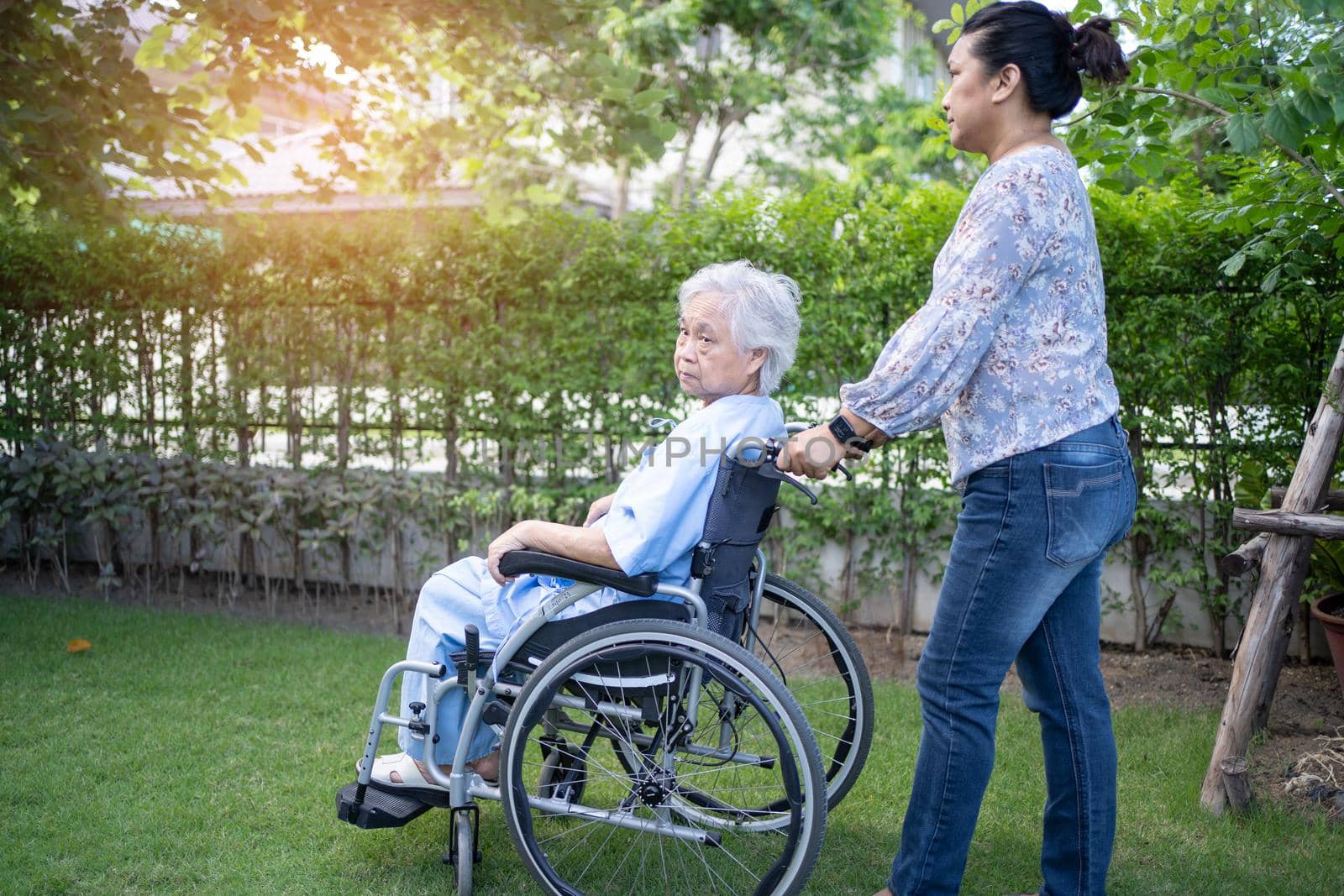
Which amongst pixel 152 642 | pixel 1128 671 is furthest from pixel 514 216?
pixel 1128 671

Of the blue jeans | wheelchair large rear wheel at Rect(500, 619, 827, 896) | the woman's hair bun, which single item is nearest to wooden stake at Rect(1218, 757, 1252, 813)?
the blue jeans

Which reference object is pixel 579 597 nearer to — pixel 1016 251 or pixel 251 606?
pixel 1016 251

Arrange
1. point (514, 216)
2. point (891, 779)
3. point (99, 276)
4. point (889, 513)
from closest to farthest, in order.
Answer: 1. point (891, 779)
2. point (889, 513)
3. point (514, 216)
4. point (99, 276)

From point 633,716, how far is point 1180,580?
276 centimetres

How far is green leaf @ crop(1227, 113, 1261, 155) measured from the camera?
2.53m

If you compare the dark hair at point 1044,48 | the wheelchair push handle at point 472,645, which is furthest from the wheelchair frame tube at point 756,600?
the dark hair at point 1044,48

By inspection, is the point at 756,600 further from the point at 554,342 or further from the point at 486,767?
the point at 554,342

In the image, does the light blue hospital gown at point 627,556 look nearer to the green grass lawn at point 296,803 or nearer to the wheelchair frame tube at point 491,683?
the wheelchair frame tube at point 491,683

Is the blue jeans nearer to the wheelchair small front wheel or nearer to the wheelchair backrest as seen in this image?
the wheelchair backrest

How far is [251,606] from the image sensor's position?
5379 mm

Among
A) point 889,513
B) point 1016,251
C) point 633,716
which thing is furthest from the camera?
point 889,513

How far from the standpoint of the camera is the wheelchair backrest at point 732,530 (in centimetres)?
224

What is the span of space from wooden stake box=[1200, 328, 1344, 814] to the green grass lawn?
0.58 ft

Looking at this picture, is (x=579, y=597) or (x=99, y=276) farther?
(x=99, y=276)
